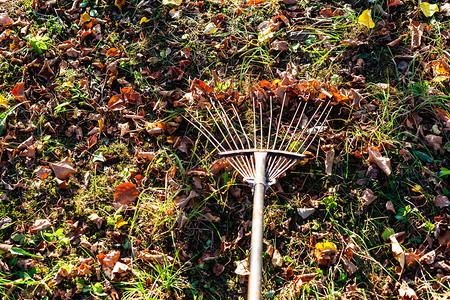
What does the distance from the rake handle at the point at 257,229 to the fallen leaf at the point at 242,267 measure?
0.84ft

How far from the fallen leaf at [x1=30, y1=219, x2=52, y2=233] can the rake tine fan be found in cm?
128

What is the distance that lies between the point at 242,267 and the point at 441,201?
1446 mm

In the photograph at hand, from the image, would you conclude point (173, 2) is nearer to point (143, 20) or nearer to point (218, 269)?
point (143, 20)

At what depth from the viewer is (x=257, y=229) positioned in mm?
2215

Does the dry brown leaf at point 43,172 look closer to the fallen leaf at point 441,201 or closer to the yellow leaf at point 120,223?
the yellow leaf at point 120,223

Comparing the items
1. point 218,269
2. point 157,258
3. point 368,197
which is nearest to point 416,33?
point 368,197

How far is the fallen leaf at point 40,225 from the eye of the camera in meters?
2.56

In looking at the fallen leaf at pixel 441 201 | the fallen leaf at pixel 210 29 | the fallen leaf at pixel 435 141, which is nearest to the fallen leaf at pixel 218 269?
the fallen leaf at pixel 441 201

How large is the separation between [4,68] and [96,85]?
33.5 inches

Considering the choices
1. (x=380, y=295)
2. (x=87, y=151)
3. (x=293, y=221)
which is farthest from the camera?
(x=87, y=151)

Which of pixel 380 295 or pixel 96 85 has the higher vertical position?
pixel 96 85

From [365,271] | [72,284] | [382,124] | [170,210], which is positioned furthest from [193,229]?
[382,124]

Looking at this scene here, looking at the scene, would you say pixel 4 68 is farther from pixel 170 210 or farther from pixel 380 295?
pixel 380 295

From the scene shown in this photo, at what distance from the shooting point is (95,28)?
10.5ft
